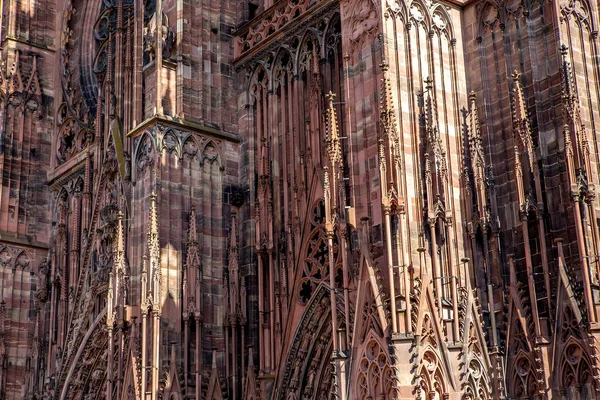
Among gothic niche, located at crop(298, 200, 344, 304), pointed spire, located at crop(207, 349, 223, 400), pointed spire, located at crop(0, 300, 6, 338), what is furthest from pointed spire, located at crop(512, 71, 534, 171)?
pointed spire, located at crop(0, 300, 6, 338)

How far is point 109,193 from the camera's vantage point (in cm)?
2991

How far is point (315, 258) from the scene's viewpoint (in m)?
23.8

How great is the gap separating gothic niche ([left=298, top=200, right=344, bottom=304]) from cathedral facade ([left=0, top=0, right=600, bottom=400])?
0.19 feet

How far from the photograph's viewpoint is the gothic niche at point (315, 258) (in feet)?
76.9

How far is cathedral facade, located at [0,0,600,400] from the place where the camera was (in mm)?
19328

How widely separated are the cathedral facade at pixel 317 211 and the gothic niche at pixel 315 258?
6 cm

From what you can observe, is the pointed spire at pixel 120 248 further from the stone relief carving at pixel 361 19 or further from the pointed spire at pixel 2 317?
the stone relief carving at pixel 361 19

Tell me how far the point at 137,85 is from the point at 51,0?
11.5 m

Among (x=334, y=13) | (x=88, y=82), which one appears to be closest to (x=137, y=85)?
(x=334, y=13)

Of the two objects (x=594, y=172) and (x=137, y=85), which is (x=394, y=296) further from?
(x=137, y=85)

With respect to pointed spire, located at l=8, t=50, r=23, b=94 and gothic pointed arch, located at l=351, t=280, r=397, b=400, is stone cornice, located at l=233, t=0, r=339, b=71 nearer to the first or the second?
gothic pointed arch, located at l=351, t=280, r=397, b=400

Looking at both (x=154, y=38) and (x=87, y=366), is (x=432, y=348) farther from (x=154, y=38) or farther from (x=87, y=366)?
(x=87, y=366)

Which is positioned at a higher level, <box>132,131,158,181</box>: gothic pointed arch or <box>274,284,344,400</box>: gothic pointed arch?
<box>132,131,158,181</box>: gothic pointed arch

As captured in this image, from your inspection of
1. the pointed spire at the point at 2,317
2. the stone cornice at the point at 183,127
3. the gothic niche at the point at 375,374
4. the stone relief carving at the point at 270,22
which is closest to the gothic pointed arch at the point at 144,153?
the stone cornice at the point at 183,127
